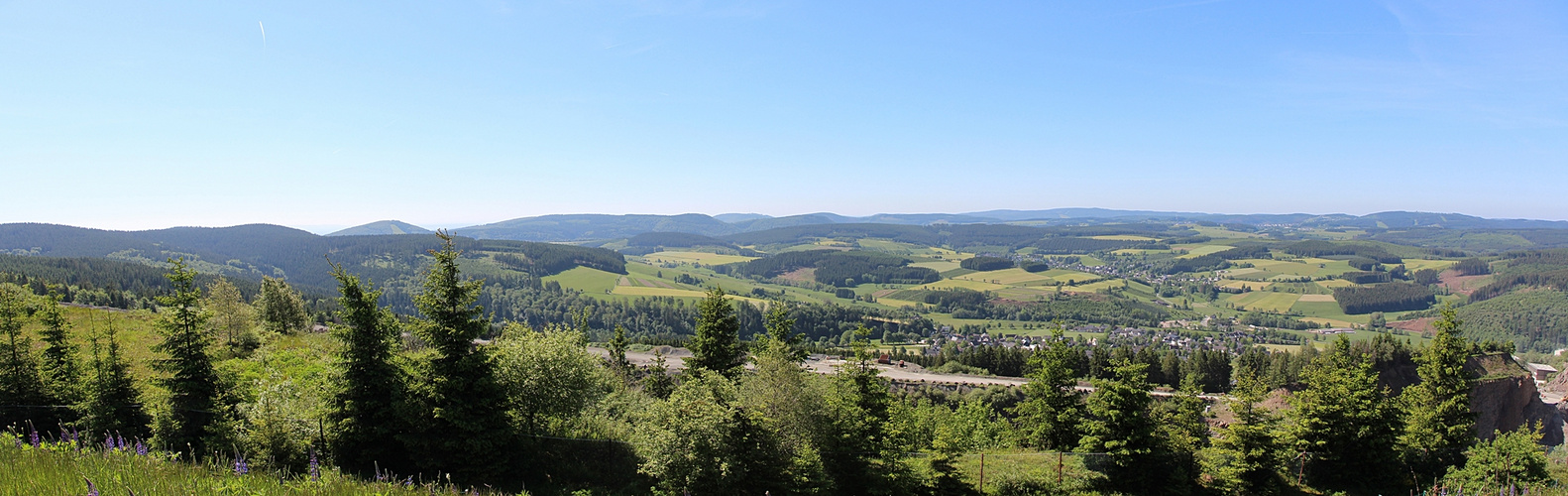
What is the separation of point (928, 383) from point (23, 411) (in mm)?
59672

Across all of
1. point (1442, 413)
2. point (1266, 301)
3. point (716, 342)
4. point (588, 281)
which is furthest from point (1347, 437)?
point (1266, 301)

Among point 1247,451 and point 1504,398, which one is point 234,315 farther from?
point 1504,398

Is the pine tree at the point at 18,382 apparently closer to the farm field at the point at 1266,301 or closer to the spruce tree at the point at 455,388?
the spruce tree at the point at 455,388

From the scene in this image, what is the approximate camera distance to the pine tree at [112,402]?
16.0 meters

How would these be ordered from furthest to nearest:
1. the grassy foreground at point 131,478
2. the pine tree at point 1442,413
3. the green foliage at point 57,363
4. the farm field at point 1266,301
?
the farm field at point 1266,301 < the pine tree at point 1442,413 < the green foliage at point 57,363 < the grassy foreground at point 131,478

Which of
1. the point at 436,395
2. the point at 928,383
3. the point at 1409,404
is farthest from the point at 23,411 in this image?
the point at 928,383

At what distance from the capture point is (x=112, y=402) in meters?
16.3

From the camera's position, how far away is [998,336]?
5241 inches

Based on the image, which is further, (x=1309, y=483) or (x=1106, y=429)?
(x=1309, y=483)

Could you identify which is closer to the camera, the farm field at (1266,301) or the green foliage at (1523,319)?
the green foliage at (1523,319)

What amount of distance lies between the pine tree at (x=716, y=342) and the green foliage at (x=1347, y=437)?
2343 cm

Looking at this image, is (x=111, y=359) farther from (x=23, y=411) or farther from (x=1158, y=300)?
(x=1158, y=300)

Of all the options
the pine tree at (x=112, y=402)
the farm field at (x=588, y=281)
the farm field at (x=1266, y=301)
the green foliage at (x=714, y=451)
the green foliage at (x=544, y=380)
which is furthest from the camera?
the farm field at (x=588, y=281)

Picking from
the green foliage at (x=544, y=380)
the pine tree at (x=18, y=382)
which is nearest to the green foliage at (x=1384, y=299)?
the green foliage at (x=544, y=380)
